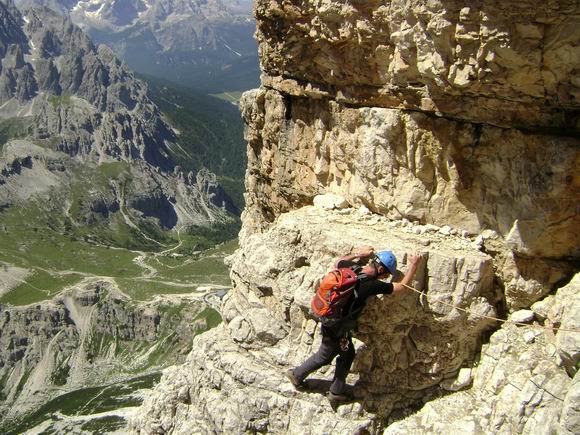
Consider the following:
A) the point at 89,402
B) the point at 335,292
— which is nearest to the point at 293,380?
the point at 335,292

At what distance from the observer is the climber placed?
47.9 feet

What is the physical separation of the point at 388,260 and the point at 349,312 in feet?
5.53

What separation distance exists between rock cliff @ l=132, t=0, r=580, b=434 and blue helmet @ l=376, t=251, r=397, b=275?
2.18ft

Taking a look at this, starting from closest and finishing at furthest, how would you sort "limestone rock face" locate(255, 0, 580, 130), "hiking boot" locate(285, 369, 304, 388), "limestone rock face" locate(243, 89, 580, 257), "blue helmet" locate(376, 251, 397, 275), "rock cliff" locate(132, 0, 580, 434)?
"limestone rock face" locate(255, 0, 580, 130) → "rock cliff" locate(132, 0, 580, 434) → "limestone rock face" locate(243, 89, 580, 257) → "blue helmet" locate(376, 251, 397, 275) → "hiking boot" locate(285, 369, 304, 388)

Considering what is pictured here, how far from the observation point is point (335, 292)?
1439 cm

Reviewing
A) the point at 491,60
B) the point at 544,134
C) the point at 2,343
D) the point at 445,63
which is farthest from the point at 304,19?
the point at 2,343

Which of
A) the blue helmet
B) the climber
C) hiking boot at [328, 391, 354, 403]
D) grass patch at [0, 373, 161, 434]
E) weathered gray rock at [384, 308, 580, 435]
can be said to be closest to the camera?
weathered gray rock at [384, 308, 580, 435]

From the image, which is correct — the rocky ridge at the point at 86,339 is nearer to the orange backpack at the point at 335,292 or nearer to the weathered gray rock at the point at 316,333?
the weathered gray rock at the point at 316,333

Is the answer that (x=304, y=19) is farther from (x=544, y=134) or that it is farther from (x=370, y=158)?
(x=544, y=134)

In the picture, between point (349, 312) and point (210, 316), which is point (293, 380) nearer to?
point (349, 312)

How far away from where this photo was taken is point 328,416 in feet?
51.4

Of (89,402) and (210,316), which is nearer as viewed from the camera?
(89,402)

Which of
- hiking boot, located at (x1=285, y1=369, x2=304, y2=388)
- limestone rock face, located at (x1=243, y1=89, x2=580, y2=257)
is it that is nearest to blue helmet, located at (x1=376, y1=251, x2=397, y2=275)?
limestone rock face, located at (x1=243, y1=89, x2=580, y2=257)

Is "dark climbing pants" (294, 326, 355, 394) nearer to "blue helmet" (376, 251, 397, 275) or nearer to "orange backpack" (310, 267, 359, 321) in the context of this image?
"orange backpack" (310, 267, 359, 321)
